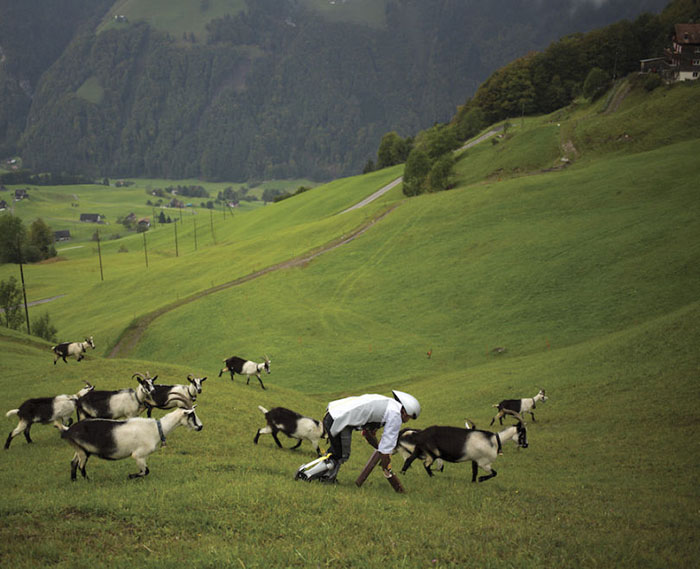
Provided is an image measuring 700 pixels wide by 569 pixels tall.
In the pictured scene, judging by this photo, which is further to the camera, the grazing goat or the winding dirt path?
the winding dirt path

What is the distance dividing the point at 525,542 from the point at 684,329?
77.8 feet

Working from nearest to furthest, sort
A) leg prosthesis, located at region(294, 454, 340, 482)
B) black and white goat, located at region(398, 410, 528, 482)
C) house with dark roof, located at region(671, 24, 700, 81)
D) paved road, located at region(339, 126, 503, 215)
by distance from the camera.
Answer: leg prosthesis, located at region(294, 454, 340, 482), black and white goat, located at region(398, 410, 528, 482), house with dark roof, located at region(671, 24, 700, 81), paved road, located at region(339, 126, 503, 215)

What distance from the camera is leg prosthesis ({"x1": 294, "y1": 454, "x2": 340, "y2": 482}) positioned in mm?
13859

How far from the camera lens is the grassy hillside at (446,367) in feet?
34.4

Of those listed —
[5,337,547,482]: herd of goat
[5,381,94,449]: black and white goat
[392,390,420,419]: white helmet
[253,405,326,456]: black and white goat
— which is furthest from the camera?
[253,405,326,456]: black and white goat

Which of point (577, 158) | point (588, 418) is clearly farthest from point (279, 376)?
point (577, 158)

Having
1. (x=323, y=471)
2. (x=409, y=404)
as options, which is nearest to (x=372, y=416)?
(x=409, y=404)

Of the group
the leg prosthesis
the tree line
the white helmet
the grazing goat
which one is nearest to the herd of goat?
the white helmet

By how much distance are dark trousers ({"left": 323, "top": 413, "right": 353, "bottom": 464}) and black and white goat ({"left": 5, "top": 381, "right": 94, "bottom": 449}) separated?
9.81 meters

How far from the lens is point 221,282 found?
73.4 metres

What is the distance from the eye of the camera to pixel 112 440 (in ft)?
43.9

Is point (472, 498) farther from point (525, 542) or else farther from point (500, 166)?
point (500, 166)

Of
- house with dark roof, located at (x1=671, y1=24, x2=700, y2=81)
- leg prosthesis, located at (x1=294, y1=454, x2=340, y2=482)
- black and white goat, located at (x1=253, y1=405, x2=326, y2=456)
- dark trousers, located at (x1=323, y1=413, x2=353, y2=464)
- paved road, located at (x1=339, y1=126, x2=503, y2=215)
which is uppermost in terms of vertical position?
house with dark roof, located at (x1=671, y1=24, x2=700, y2=81)

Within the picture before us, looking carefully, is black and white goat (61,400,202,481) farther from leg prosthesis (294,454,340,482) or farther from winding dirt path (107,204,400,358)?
winding dirt path (107,204,400,358)
